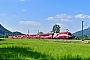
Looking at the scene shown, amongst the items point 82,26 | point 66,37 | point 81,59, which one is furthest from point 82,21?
point 81,59

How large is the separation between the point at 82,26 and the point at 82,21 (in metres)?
3.77

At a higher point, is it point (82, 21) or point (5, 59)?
point (82, 21)

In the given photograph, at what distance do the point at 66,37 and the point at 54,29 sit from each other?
3786 inches

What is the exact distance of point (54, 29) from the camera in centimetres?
19800

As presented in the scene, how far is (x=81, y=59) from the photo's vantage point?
13570 mm

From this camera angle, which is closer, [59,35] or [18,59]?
[18,59]

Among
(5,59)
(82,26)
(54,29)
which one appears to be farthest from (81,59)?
(54,29)

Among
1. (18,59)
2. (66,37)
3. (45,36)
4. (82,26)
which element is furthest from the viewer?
(45,36)

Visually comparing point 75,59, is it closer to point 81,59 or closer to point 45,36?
point 81,59

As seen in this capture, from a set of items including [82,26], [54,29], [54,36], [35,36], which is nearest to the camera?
[82,26]

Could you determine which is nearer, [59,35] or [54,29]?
[59,35]

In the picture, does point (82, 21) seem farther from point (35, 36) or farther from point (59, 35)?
point (35, 36)

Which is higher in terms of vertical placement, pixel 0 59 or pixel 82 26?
pixel 82 26

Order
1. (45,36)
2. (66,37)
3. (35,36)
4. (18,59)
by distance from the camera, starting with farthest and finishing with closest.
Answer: (35,36) → (45,36) → (66,37) → (18,59)
